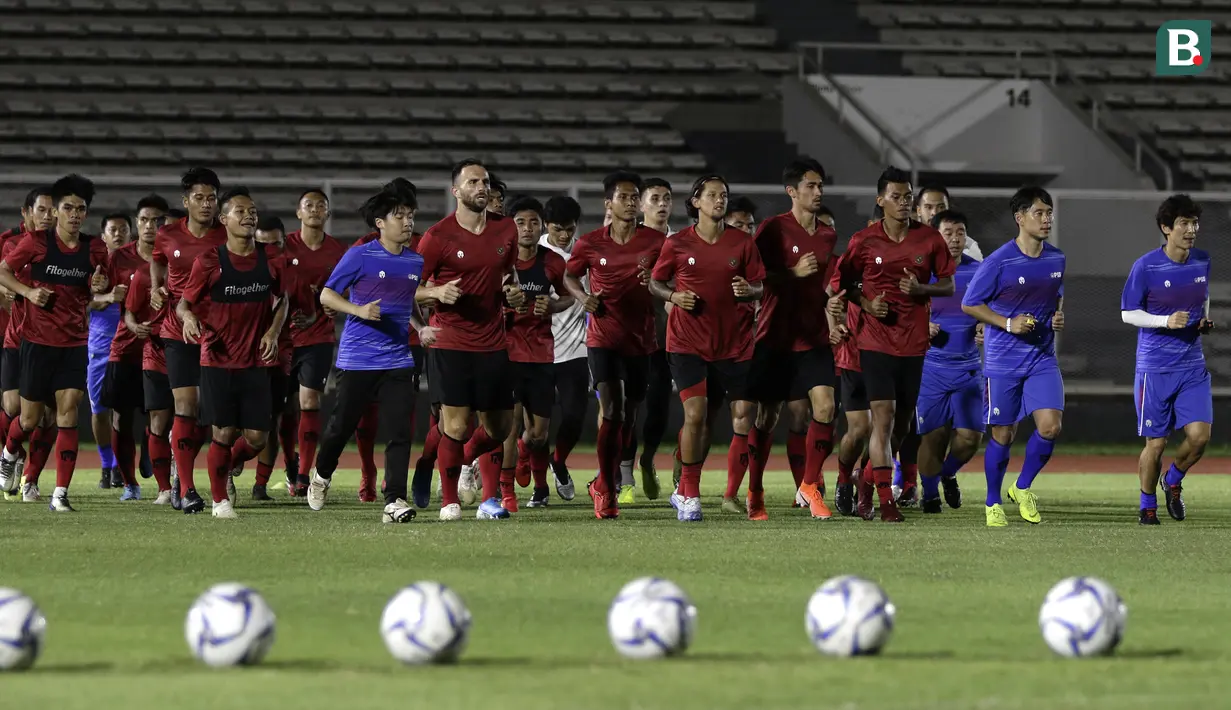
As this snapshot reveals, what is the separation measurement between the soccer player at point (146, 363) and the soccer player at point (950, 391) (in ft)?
18.1

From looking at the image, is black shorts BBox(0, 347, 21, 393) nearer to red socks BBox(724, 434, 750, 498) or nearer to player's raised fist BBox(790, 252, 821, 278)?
red socks BBox(724, 434, 750, 498)

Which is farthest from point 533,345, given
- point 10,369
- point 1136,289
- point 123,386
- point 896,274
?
point 10,369

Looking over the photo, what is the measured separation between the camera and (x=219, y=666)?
5.94 m

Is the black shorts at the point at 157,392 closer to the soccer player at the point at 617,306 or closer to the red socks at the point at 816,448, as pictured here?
the soccer player at the point at 617,306

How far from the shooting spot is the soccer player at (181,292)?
496 inches

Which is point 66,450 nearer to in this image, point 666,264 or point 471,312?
point 471,312

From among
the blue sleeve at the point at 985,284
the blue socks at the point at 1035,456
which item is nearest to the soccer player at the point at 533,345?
the blue sleeve at the point at 985,284

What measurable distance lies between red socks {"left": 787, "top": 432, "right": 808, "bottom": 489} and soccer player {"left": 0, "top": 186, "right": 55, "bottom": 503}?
214 inches

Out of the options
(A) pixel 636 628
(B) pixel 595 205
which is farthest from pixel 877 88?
(A) pixel 636 628

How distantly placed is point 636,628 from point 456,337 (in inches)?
231

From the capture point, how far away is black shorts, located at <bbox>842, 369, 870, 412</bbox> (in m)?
13.2

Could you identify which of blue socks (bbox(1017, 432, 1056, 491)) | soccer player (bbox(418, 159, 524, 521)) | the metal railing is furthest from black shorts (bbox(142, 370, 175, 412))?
the metal railing

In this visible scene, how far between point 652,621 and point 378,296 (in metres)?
6.41

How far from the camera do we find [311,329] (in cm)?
1477
